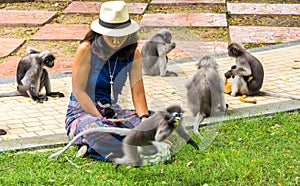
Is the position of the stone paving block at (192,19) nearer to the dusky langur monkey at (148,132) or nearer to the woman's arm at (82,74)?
the woman's arm at (82,74)

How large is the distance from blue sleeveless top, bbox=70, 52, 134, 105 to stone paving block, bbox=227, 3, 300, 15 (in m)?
7.15

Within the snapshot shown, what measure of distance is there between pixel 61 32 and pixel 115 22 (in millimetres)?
6011

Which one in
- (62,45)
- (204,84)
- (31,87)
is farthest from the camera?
(62,45)

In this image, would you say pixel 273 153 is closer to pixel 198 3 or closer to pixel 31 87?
pixel 31 87

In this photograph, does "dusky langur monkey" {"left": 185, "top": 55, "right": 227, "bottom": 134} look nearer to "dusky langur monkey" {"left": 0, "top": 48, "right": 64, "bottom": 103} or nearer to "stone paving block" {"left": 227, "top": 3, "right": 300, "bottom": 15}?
"dusky langur monkey" {"left": 0, "top": 48, "right": 64, "bottom": 103}

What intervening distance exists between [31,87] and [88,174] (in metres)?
2.68

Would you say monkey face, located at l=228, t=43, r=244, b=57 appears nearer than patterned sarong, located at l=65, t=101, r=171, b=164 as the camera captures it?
No

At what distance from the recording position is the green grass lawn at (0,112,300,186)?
536 cm

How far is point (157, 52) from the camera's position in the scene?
720 cm

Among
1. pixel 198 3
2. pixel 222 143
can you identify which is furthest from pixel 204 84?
pixel 198 3

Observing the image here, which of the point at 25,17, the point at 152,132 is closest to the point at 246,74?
the point at 152,132

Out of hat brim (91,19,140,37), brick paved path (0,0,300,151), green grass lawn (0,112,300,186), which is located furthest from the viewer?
brick paved path (0,0,300,151)

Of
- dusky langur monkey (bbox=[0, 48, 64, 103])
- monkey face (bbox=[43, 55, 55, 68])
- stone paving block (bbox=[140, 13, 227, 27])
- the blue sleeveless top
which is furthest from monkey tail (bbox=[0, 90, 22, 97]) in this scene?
stone paving block (bbox=[140, 13, 227, 27])

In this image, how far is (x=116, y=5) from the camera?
557cm
